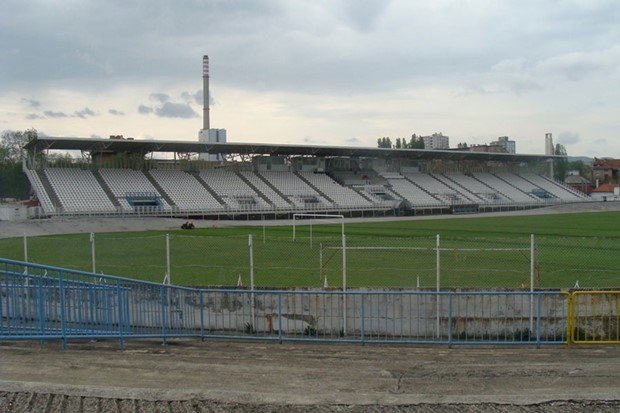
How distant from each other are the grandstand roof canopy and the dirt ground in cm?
5155

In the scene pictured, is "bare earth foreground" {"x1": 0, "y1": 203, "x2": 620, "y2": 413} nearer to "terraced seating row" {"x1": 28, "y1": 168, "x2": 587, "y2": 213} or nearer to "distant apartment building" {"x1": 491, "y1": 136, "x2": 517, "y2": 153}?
"terraced seating row" {"x1": 28, "y1": 168, "x2": 587, "y2": 213}

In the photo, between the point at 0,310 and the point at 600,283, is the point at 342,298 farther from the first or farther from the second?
the point at 600,283

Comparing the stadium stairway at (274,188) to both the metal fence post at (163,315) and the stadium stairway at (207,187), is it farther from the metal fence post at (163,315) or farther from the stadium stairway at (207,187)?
the metal fence post at (163,315)

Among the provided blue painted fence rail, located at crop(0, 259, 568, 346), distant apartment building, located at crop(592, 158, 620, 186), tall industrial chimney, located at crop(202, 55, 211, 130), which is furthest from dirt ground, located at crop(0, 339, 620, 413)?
distant apartment building, located at crop(592, 158, 620, 186)

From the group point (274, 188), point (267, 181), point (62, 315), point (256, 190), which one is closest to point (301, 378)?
point (62, 315)

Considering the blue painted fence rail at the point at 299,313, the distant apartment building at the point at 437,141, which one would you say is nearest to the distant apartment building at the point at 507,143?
the distant apartment building at the point at 437,141

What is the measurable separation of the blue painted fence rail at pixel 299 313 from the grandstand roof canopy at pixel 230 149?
49.2m

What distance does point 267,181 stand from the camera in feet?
232

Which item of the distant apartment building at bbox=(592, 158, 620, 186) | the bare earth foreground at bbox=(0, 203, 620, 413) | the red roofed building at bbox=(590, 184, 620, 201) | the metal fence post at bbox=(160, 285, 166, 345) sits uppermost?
the distant apartment building at bbox=(592, 158, 620, 186)

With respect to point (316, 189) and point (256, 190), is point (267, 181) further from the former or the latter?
point (316, 189)

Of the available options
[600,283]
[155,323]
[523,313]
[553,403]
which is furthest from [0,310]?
[600,283]

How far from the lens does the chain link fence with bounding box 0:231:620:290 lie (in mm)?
18688

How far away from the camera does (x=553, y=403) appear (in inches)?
325

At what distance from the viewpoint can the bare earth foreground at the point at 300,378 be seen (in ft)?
26.7
